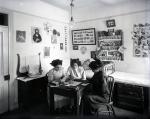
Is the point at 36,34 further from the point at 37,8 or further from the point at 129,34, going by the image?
the point at 129,34

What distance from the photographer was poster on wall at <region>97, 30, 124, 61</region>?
11.7 feet

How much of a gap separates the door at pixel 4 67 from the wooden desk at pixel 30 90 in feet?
0.88

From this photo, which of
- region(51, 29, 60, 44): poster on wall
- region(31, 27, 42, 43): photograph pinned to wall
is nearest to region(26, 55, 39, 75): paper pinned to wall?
region(31, 27, 42, 43): photograph pinned to wall

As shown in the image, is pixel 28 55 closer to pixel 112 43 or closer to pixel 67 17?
pixel 67 17

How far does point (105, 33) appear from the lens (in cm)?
376

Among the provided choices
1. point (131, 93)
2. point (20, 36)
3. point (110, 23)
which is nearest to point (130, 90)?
point (131, 93)

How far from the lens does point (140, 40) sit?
328 cm

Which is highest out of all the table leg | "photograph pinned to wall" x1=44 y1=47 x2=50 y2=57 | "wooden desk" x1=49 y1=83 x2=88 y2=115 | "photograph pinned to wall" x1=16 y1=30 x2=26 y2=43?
"photograph pinned to wall" x1=16 y1=30 x2=26 y2=43

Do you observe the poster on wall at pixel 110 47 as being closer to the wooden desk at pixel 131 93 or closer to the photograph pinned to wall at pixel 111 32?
the photograph pinned to wall at pixel 111 32

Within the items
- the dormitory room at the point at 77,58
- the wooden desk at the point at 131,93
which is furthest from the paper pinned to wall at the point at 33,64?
the wooden desk at the point at 131,93

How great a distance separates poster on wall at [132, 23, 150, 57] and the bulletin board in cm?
105

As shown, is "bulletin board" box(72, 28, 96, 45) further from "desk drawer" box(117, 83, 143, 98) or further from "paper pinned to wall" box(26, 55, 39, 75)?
"desk drawer" box(117, 83, 143, 98)

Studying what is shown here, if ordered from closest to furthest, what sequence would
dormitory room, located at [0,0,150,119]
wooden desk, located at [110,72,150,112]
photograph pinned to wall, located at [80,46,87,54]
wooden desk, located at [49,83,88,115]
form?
wooden desk, located at [49,83,88,115] < dormitory room, located at [0,0,150,119] < wooden desk, located at [110,72,150,112] < photograph pinned to wall, located at [80,46,87,54]

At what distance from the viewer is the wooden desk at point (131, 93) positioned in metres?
2.72
